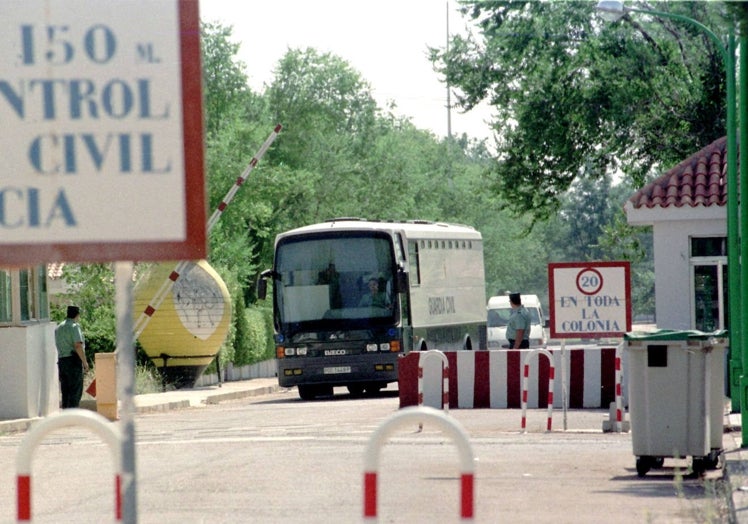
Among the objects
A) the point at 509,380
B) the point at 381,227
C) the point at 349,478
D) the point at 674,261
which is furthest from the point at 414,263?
the point at 349,478

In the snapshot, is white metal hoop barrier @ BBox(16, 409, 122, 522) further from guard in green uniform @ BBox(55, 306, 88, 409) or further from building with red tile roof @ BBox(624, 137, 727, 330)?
building with red tile roof @ BBox(624, 137, 727, 330)

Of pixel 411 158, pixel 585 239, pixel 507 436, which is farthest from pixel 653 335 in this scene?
pixel 585 239

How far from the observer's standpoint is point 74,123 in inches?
200

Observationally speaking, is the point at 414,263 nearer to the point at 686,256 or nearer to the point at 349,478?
the point at 686,256

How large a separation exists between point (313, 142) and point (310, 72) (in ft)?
15.3

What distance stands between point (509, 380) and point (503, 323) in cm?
3102

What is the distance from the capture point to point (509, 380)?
23188mm

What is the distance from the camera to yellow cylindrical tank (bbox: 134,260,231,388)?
35344mm

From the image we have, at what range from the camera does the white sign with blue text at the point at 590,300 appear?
18.4 metres

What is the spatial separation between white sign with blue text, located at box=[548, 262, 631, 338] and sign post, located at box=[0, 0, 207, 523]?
1354cm

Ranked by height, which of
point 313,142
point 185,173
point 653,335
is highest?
point 313,142

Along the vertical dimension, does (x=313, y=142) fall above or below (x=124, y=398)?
above

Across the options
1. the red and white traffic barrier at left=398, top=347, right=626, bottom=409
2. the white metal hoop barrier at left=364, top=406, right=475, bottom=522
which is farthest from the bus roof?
the white metal hoop barrier at left=364, top=406, right=475, bottom=522

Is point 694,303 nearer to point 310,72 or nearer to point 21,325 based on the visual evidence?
point 21,325
